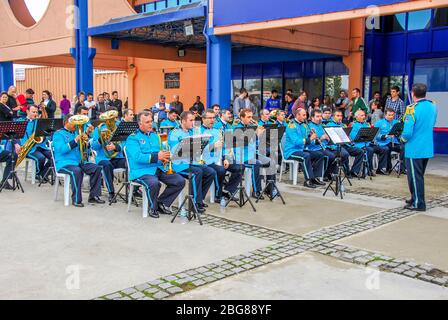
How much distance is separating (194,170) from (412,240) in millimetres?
3071

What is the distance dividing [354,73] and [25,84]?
85.4 ft

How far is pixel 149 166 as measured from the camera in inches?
269

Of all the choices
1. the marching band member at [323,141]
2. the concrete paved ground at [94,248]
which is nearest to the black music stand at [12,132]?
the concrete paved ground at [94,248]

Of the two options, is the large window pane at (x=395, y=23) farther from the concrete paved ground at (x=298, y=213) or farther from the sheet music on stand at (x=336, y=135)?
the concrete paved ground at (x=298, y=213)

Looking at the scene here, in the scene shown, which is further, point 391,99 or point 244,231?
point 391,99

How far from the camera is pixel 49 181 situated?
936 centimetres

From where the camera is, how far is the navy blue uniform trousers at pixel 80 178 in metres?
7.29

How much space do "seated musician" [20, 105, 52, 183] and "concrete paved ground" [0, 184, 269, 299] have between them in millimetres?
1939

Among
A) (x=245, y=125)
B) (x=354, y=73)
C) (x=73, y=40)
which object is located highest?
(x=73, y=40)

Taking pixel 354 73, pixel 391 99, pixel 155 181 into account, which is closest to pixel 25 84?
pixel 354 73

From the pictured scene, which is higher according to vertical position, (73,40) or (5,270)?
(73,40)

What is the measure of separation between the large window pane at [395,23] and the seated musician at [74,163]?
1157 cm

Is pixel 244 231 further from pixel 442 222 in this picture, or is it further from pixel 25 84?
pixel 25 84

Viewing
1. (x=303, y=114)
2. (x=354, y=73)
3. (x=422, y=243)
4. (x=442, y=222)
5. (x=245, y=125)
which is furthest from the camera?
(x=354, y=73)
